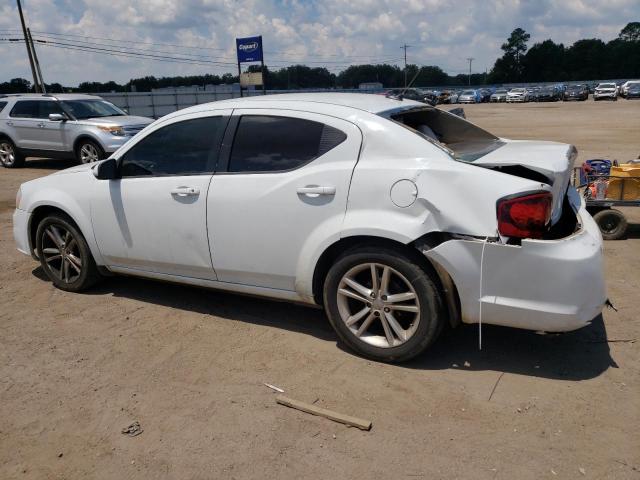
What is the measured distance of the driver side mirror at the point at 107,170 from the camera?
14.3ft

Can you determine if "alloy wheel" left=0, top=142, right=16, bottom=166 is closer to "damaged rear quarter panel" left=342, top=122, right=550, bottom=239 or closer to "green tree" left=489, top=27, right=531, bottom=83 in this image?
"damaged rear quarter panel" left=342, top=122, right=550, bottom=239

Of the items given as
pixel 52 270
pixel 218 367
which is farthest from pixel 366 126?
pixel 52 270

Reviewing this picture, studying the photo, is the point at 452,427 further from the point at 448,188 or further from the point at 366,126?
the point at 366,126

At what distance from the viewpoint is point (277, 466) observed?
268cm

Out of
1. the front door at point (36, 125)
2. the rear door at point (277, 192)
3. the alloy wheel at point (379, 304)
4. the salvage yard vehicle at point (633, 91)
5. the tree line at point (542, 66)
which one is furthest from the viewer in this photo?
the tree line at point (542, 66)

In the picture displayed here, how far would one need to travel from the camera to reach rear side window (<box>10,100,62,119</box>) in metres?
13.2

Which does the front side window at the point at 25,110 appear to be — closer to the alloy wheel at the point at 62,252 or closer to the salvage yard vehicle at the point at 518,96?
the alloy wheel at the point at 62,252

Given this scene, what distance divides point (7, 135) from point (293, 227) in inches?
521

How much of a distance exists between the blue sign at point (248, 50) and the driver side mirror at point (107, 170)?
21.7 meters

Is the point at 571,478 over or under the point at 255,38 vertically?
under

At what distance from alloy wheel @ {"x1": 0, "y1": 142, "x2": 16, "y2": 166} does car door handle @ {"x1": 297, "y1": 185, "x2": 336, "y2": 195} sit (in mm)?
13246

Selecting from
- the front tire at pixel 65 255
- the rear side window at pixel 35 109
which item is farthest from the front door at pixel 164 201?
the rear side window at pixel 35 109

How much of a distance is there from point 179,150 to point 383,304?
1.98 metres

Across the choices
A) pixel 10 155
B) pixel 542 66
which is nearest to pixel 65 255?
pixel 10 155
